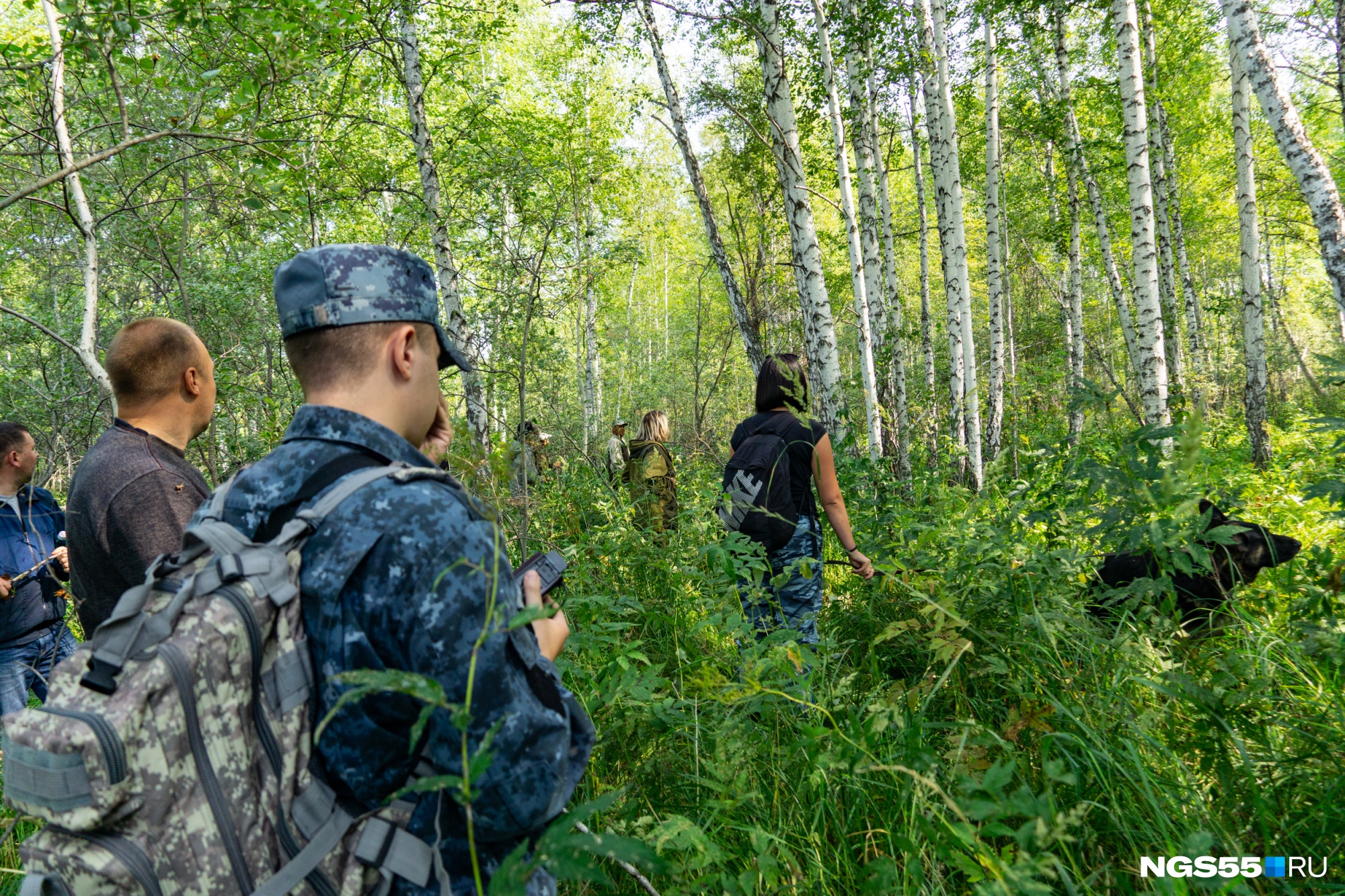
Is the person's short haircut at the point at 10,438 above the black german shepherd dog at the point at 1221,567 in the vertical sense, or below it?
above

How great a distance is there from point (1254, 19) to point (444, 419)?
7381mm

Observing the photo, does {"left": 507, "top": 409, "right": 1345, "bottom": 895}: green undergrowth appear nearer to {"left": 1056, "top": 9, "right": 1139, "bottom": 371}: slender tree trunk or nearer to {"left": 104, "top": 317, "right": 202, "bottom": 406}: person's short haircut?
{"left": 104, "top": 317, "right": 202, "bottom": 406}: person's short haircut

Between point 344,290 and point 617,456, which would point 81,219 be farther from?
point 617,456

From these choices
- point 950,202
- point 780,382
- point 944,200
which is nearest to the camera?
point 780,382

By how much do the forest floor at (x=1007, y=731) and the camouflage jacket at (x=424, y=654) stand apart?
231 millimetres

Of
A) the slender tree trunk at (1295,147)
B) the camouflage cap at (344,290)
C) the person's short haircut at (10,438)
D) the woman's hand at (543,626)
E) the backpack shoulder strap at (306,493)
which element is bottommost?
the woman's hand at (543,626)

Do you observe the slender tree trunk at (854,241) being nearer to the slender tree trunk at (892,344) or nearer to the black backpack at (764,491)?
the slender tree trunk at (892,344)

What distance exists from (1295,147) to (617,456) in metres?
6.97

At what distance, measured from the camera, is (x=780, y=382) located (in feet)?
12.1

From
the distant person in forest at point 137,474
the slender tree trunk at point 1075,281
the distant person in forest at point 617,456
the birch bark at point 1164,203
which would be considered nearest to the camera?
the distant person in forest at point 137,474

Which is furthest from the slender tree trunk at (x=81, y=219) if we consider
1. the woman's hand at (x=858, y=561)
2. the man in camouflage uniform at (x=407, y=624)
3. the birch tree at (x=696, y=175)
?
the birch tree at (x=696, y=175)

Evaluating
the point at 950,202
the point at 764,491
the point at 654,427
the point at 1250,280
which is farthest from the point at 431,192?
the point at 1250,280

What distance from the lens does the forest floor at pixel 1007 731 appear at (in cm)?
166
